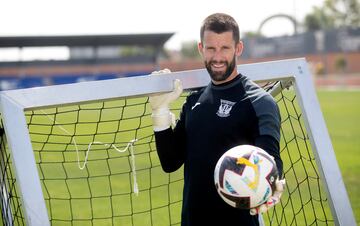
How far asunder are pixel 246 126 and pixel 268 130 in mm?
173

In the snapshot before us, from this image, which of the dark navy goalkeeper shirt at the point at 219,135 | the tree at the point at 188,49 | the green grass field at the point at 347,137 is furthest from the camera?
the tree at the point at 188,49

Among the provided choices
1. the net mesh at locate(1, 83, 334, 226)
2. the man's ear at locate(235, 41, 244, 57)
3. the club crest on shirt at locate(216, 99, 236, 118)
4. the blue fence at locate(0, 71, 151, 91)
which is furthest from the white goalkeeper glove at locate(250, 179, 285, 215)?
the blue fence at locate(0, 71, 151, 91)

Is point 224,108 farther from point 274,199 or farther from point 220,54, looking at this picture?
point 274,199

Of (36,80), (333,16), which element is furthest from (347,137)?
(333,16)

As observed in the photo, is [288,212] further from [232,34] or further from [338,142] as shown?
[338,142]

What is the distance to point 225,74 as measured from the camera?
371 cm

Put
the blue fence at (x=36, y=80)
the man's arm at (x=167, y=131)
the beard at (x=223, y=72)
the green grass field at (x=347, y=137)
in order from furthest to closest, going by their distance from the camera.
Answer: the blue fence at (x=36, y=80)
the green grass field at (x=347, y=137)
the man's arm at (x=167, y=131)
the beard at (x=223, y=72)

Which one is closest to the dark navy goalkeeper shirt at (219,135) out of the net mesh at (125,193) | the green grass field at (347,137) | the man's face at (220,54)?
the man's face at (220,54)

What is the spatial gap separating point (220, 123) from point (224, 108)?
3.7 inches

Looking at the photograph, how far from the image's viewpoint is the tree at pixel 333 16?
78.8 meters

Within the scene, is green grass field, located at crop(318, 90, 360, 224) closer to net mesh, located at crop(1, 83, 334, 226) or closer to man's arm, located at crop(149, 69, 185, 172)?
net mesh, located at crop(1, 83, 334, 226)

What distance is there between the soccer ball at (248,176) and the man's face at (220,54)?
1.74ft

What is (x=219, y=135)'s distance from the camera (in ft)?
12.2

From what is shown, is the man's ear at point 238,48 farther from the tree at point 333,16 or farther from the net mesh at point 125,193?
the tree at point 333,16
